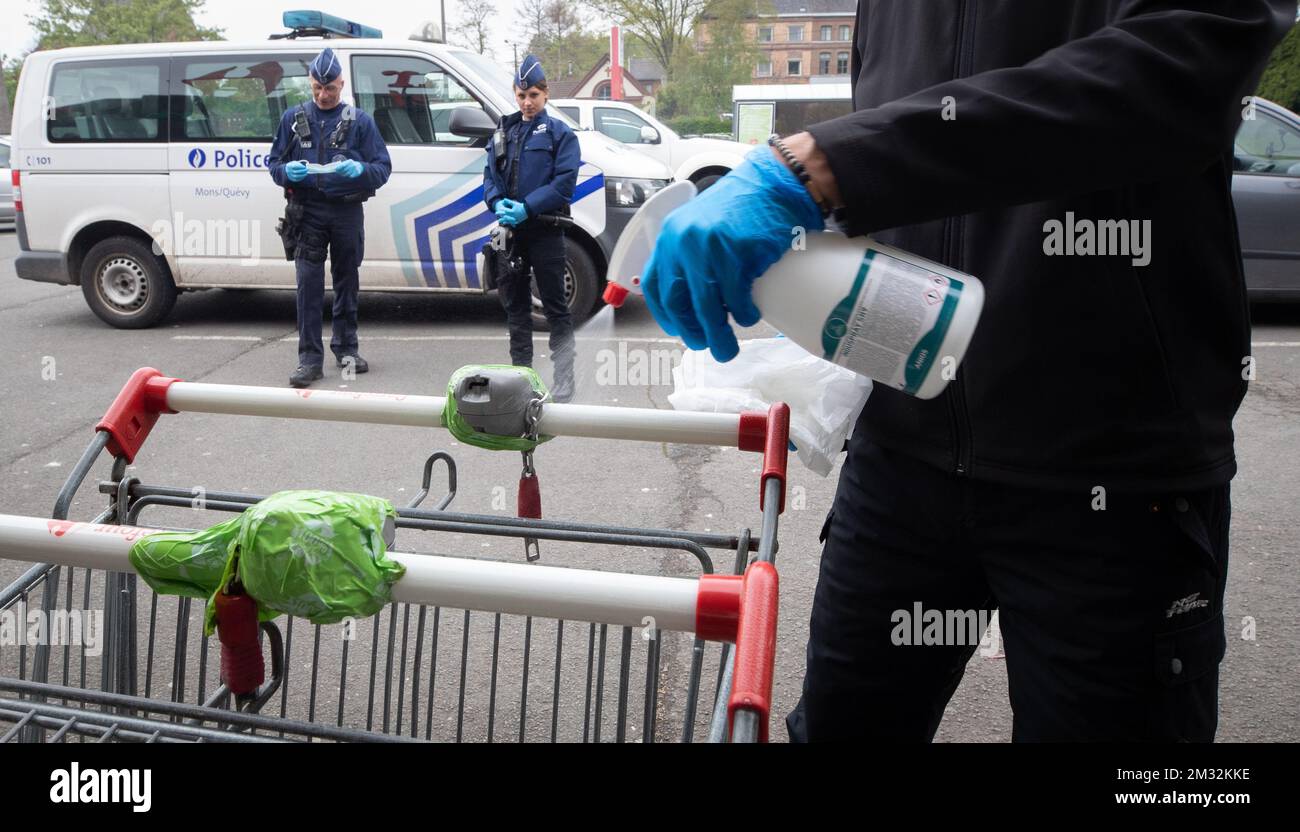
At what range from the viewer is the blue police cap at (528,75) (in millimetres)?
6691

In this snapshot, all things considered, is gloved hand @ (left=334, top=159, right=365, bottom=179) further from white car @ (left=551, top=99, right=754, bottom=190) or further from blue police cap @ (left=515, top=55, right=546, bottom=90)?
white car @ (left=551, top=99, right=754, bottom=190)

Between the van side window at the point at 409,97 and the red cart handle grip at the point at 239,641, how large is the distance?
7200 mm

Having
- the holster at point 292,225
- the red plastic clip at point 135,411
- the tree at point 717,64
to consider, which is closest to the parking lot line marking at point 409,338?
the holster at point 292,225

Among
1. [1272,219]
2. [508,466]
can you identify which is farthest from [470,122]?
[1272,219]

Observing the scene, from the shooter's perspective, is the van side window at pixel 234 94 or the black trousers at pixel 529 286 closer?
the black trousers at pixel 529 286

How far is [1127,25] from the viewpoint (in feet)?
3.79

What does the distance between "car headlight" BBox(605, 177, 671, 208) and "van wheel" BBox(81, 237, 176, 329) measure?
3.72 m

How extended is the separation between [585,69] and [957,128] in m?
58.8

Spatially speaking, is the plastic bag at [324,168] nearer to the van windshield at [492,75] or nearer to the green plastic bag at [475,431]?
the van windshield at [492,75]

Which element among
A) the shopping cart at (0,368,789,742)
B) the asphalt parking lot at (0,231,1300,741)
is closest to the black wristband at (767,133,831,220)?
the shopping cart at (0,368,789,742)

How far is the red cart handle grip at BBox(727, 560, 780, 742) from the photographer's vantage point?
1097 mm

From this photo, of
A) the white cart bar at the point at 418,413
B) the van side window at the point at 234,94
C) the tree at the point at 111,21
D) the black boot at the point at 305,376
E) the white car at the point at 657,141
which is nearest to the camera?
the white cart bar at the point at 418,413
